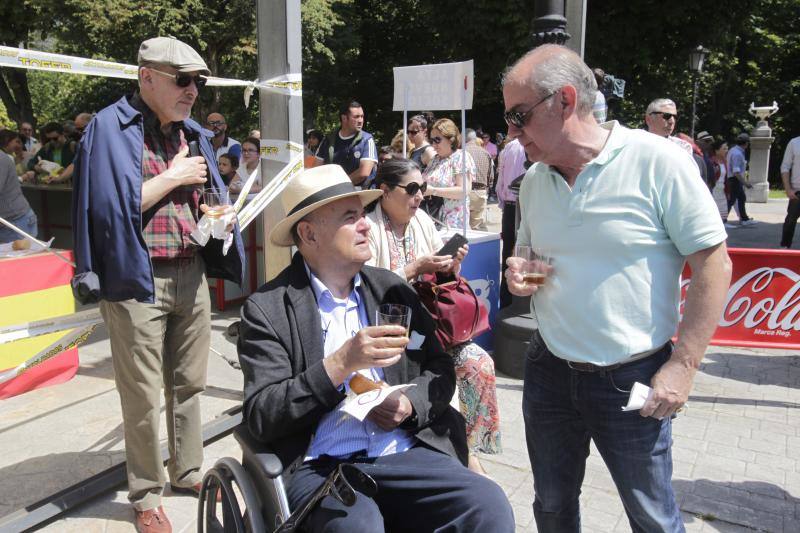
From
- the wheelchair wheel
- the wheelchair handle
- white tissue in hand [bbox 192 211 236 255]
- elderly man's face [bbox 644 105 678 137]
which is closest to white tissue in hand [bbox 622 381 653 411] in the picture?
the wheelchair handle

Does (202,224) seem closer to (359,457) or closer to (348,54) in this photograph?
(359,457)

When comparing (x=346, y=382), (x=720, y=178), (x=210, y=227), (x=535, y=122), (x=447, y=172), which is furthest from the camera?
(x=720, y=178)

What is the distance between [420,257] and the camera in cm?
346

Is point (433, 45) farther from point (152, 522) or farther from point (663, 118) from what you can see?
point (152, 522)

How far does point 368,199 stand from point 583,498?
2.00 metres

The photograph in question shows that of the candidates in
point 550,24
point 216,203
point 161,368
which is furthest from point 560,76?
point 550,24

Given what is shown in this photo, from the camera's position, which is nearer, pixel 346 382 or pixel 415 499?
pixel 415 499

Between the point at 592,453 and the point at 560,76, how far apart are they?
261 centimetres

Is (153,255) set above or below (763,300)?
above

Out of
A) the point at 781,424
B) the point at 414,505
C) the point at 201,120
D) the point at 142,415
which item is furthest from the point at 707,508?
the point at 201,120

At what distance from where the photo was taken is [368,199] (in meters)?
2.64

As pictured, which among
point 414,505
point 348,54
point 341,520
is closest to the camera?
point 341,520

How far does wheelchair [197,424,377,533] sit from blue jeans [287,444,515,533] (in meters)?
0.05

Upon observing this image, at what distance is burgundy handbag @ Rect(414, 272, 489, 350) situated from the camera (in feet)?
10.5
